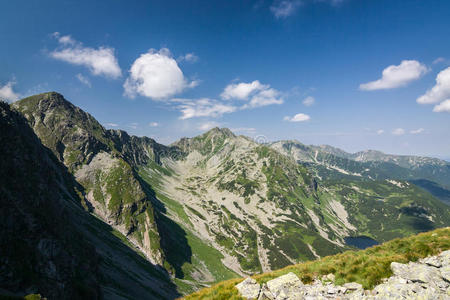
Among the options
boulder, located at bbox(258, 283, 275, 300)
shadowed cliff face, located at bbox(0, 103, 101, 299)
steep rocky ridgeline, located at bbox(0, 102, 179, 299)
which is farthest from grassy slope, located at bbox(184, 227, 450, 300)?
shadowed cliff face, located at bbox(0, 103, 101, 299)

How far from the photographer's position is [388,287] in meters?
12.5

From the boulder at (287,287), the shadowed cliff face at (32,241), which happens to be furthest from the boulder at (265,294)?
the shadowed cliff face at (32,241)

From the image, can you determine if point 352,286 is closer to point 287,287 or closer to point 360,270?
point 360,270

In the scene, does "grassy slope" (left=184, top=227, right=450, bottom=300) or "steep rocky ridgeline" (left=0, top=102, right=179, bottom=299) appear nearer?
"grassy slope" (left=184, top=227, right=450, bottom=300)

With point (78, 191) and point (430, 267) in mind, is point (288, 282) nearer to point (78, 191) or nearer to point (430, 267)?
point (430, 267)

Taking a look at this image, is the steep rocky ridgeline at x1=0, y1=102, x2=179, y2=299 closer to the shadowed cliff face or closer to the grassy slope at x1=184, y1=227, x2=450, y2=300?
the shadowed cliff face

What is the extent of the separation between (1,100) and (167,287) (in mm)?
127338

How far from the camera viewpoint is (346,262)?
17062mm

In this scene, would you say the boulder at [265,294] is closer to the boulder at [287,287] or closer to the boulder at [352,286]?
the boulder at [287,287]

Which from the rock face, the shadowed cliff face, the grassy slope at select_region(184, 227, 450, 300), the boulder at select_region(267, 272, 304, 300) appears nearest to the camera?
the rock face

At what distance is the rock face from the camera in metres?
11.7

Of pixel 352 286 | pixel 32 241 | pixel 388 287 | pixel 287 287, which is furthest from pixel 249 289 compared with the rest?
pixel 32 241

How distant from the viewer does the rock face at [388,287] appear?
38.5ft

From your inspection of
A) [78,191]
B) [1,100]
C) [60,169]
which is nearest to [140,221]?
[78,191]
